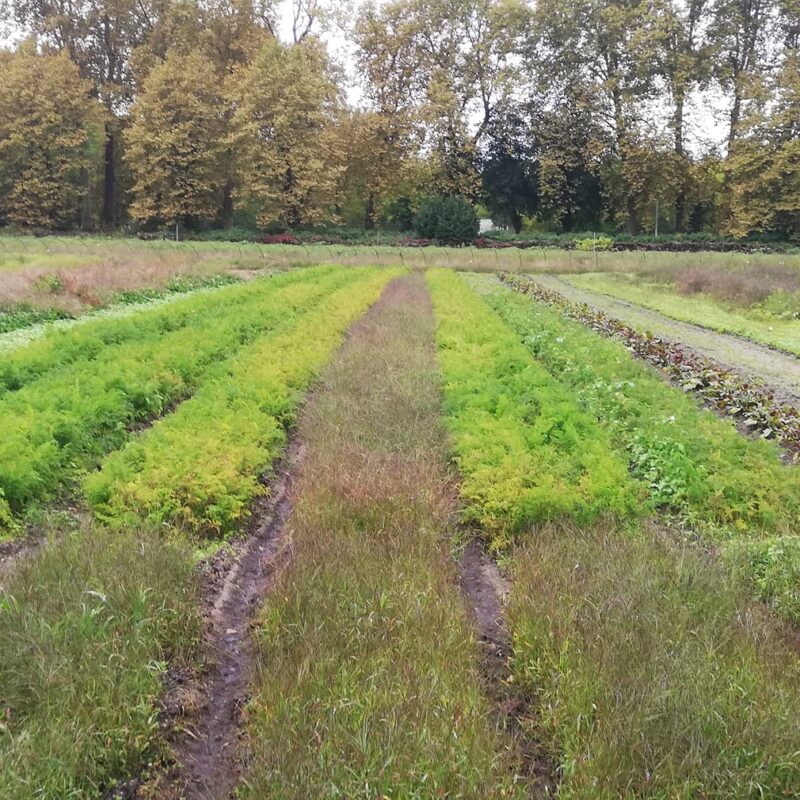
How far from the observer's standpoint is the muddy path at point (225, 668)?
308cm

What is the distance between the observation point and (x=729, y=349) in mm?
13914

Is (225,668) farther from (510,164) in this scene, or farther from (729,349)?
(510,164)

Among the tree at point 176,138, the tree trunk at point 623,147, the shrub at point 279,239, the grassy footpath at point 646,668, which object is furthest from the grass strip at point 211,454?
the tree trunk at point 623,147

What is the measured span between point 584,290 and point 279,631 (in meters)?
25.4

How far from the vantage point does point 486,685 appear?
3.67 metres

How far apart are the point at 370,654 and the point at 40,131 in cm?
5311

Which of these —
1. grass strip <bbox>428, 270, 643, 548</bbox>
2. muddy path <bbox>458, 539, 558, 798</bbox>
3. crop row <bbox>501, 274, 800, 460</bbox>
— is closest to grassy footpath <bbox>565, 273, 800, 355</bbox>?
crop row <bbox>501, 274, 800, 460</bbox>

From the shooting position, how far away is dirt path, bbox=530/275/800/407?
10.9 meters

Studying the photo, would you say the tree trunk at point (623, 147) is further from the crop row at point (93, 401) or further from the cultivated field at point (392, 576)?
the crop row at point (93, 401)

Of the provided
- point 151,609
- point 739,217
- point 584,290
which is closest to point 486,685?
point 151,609

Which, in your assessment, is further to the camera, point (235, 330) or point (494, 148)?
point (494, 148)

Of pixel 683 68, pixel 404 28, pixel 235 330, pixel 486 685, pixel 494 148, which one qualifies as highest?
pixel 404 28

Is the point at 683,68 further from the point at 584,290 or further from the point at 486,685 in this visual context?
the point at 486,685

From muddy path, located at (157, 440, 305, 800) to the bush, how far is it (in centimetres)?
4433
